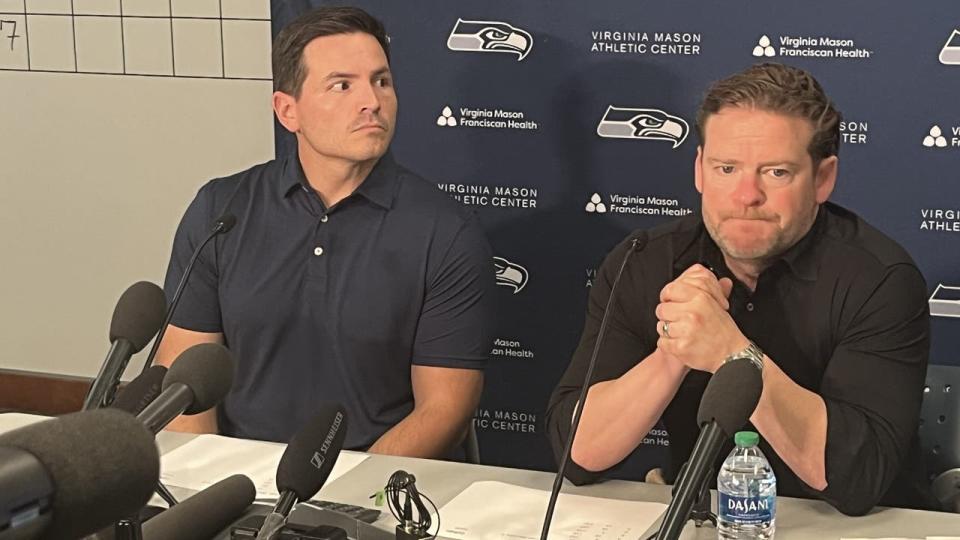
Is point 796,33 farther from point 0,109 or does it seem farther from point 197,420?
point 0,109

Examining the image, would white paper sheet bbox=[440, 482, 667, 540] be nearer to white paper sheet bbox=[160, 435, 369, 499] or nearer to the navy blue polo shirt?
white paper sheet bbox=[160, 435, 369, 499]

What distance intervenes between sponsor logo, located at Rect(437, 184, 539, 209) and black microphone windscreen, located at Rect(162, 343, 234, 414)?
2011mm

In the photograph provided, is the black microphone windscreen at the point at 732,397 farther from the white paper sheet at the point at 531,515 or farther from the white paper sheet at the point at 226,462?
the white paper sheet at the point at 226,462

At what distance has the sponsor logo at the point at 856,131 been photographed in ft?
9.77

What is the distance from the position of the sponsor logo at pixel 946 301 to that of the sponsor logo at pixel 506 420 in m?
1.06

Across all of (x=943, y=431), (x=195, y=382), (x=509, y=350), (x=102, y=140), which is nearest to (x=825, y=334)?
(x=943, y=431)

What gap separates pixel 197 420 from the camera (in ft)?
7.91

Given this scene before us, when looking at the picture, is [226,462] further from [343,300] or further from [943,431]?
[943,431]

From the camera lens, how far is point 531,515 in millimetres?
1837

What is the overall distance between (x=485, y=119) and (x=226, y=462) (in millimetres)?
1473

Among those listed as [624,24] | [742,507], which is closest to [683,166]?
[624,24]

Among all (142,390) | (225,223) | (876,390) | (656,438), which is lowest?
(656,438)

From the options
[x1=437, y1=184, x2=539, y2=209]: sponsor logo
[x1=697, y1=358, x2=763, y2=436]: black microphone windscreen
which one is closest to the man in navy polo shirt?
[x1=437, y1=184, x2=539, y2=209]: sponsor logo

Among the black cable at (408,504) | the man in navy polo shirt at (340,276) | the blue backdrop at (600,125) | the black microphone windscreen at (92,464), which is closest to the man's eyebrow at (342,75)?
the man in navy polo shirt at (340,276)
